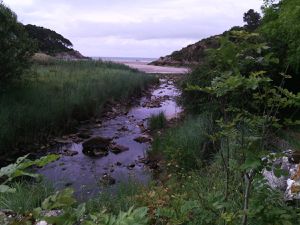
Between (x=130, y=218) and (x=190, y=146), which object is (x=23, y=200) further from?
(x=130, y=218)

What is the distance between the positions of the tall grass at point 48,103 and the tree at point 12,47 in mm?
512

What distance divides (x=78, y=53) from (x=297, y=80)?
1508 inches

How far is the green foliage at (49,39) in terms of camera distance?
126 feet

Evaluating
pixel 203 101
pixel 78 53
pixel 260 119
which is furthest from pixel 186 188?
pixel 78 53

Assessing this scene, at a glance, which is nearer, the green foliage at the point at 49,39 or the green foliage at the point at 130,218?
the green foliage at the point at 130,218

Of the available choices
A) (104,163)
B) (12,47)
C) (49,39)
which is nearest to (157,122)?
(104,163)

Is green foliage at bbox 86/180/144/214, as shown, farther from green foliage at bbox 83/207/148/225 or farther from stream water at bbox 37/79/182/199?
green foliage at bbox 83/207/148/225

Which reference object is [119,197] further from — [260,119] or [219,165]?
[260,119]

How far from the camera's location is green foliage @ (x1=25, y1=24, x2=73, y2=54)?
38438mm

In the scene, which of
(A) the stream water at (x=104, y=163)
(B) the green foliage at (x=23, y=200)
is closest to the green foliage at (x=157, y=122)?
(A) the stream water at (x=104, y=163)

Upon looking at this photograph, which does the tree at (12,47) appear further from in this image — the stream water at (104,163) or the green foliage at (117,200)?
the green foliage at (117,200)

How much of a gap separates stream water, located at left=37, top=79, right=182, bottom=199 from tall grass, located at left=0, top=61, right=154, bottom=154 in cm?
57

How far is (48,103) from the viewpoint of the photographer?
12156 mm

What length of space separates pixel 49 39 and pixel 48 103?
3094 cm
